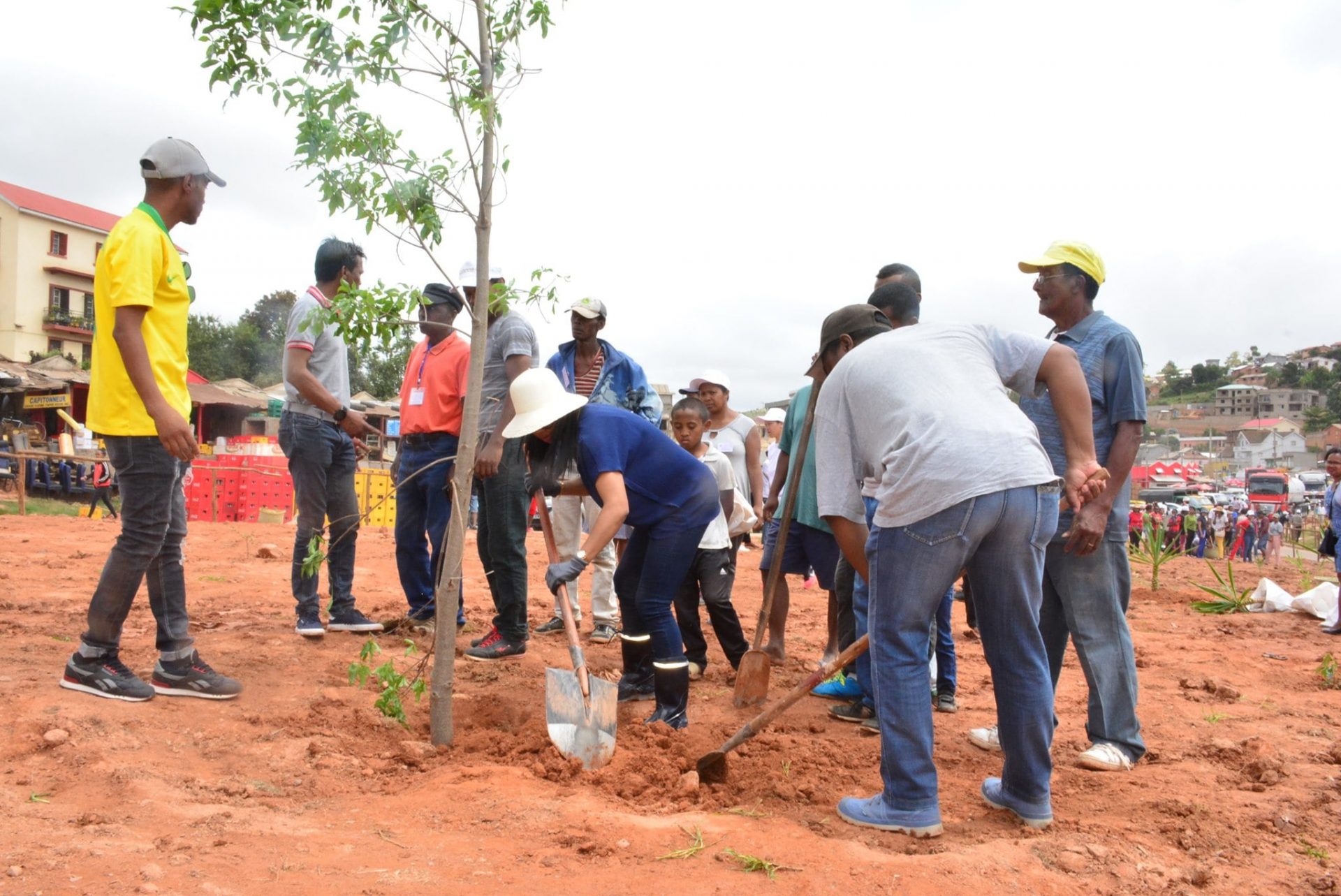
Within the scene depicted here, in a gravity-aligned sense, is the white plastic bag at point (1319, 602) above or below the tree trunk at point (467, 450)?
below

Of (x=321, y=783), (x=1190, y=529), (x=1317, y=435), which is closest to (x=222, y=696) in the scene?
(x=321, y=783)

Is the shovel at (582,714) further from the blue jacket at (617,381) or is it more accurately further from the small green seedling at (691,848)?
the blue jacket at (617,381)

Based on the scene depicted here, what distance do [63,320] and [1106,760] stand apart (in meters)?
49.1

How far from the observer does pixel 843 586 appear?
4.50 meters

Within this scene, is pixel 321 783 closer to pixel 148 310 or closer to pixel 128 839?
pixel 128 839

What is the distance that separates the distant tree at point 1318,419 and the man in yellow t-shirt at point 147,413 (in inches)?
4371

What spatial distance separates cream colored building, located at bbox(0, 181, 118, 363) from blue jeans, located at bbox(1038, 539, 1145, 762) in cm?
4534

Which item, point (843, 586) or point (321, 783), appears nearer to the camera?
point (321, 783)

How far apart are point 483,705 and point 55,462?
684 inches

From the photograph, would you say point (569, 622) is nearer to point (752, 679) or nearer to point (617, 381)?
point (752, 679)

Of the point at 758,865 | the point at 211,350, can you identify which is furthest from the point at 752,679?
the point at 211,350

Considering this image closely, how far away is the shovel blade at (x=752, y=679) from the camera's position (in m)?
4.08

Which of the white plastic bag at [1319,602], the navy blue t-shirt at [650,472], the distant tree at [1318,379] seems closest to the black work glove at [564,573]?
the navy blue t-shirt at [650,472]

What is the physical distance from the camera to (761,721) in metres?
3.21
